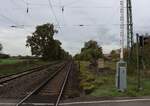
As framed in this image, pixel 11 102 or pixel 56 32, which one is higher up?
pixel 56 32

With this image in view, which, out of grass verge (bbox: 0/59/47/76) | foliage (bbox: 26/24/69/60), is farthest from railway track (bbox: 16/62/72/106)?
foliage (bbox: 26/24/69/60)

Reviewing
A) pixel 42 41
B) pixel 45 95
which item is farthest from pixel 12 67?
pixel 42 41

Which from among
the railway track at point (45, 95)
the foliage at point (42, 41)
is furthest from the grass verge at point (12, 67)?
the foliage at point (42, 41)

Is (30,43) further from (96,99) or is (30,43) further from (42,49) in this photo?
(96,99)

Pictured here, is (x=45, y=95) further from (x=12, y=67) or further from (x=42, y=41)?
(x=42, y=41)

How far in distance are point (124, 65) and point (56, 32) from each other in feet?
377

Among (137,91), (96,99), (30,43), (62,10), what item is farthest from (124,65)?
(30,43)

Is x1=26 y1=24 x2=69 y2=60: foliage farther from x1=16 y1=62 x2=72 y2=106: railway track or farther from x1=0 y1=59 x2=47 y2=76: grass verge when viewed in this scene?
x1=16 y1=62 x2=72 y2=106: railway track

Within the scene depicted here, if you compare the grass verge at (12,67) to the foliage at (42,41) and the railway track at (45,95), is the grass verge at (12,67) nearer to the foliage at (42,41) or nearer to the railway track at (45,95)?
the railway track at (45,95)

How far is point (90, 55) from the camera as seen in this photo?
104 metres

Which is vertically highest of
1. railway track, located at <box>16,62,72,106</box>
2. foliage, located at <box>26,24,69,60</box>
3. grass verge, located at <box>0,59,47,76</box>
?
foliage, located at <box>26,24,69,60</box>

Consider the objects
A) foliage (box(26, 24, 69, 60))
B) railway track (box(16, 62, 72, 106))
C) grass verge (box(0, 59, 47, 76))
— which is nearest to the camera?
railway track (box(16, 62, 72, 106))

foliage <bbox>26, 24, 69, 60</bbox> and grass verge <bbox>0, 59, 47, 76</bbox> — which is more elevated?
foliage <bbox>26, 24, 69, 60</bbox>

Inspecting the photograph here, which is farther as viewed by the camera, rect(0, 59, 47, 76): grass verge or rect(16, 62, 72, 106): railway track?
rect(0, 59, 47, 76): grass verge
